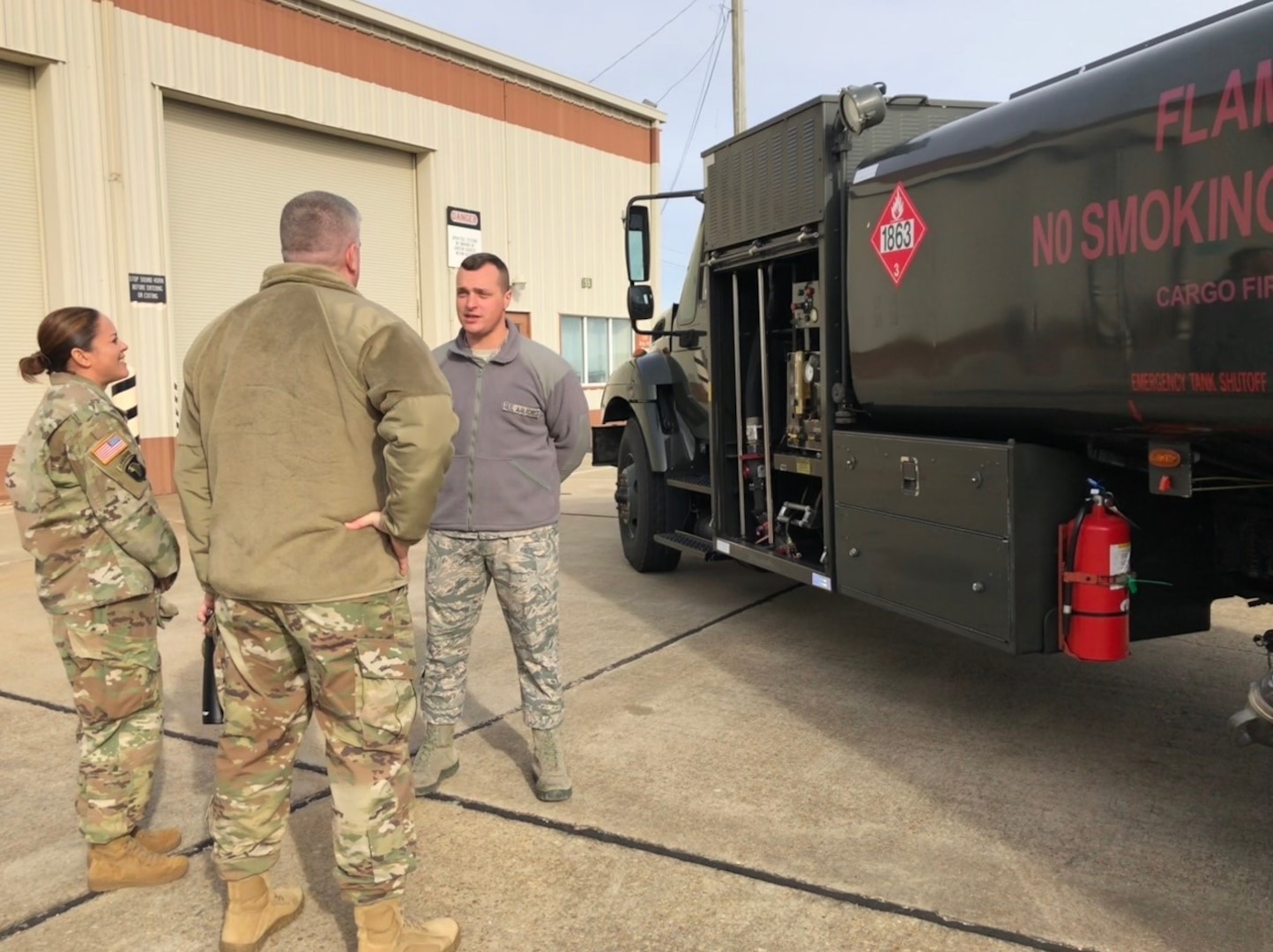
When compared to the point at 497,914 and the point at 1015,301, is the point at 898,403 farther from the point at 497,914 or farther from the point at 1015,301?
the point at 497,914

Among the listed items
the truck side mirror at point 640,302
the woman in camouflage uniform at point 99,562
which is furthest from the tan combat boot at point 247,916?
the truck side mirror at point 640,302

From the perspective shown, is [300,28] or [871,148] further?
[300,28]

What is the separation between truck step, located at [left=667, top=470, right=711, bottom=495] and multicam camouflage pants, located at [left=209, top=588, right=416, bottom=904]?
382cm

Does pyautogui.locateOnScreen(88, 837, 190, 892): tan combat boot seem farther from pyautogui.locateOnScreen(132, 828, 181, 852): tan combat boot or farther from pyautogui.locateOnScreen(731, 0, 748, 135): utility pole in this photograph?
pyautogui.locateOnScreen(731, 0, 748, 135): utility pole

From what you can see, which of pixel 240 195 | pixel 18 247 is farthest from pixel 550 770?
pixel 240 195

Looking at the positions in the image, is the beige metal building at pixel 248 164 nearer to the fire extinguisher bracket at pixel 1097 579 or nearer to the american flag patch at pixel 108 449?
the american flag patch at pixel 108 449

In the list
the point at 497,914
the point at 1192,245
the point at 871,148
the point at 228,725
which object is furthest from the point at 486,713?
the point at 1192,245

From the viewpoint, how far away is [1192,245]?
2.90 metres

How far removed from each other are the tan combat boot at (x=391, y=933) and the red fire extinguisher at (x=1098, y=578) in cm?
222

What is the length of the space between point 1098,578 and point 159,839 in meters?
3.10

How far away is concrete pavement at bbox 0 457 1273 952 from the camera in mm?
2879

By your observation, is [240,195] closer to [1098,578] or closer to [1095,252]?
[1095,252]

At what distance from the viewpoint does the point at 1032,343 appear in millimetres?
3500

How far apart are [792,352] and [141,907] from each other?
3670 millimetres
